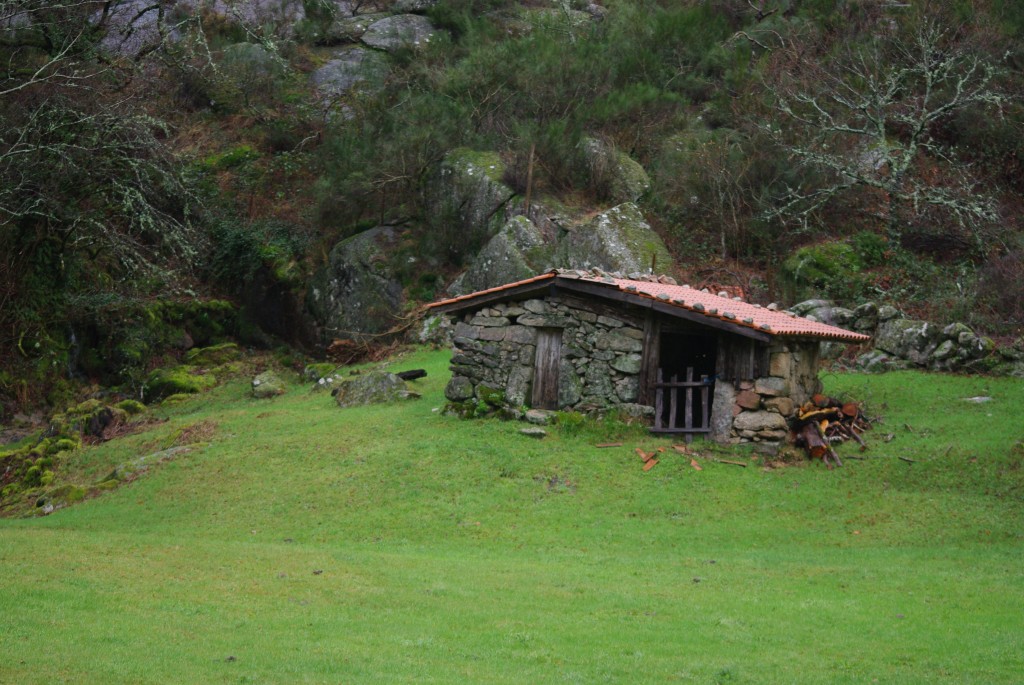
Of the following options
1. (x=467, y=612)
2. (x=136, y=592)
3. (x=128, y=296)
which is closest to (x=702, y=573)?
(x=467, y=612)

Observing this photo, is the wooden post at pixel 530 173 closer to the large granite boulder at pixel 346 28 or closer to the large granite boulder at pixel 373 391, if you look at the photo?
the large granite boulder at pixel 373 391

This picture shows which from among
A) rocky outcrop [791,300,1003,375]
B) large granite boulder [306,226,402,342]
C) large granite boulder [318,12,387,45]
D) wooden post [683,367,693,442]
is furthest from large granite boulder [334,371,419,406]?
large granite boulder [318,12,387,45]

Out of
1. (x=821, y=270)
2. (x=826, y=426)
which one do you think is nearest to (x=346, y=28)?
(x=821, y=270)

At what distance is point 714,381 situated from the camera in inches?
654

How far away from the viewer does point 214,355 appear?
2738 cm

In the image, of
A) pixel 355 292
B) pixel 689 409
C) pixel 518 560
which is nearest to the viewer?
pixel 518 560

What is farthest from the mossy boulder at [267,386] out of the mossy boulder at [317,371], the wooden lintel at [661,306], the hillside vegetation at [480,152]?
the wooden lintel at [661,306]

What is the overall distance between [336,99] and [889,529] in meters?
30.4

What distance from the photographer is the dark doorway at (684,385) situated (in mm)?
16609

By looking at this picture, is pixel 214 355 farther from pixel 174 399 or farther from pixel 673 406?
→ pixel 673 406

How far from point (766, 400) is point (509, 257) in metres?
12.0

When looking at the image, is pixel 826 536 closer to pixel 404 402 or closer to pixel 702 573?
pixel 702 573

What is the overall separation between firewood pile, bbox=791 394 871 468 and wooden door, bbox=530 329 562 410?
4.36m

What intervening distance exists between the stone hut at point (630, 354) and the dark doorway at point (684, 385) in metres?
0.03
